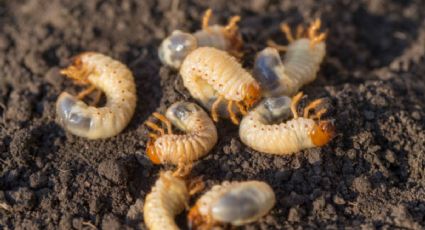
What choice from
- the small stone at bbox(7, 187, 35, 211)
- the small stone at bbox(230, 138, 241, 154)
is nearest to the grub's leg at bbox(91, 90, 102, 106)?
the small stone at bbox(7, 187, 35, 211)

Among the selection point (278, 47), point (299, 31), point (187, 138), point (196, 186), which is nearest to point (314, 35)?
point (299, 31)

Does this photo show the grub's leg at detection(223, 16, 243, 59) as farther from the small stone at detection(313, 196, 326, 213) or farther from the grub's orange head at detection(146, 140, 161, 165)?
the small stone at detection(313, 196, 326, 213)

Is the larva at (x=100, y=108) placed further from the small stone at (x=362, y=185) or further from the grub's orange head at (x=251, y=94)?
the small stone at (x=362, y=185)

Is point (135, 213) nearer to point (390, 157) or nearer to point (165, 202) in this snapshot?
point (165, 202)

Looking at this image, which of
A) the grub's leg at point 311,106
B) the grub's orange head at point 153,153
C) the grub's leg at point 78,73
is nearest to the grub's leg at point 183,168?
the grub's orange head at point 153,153

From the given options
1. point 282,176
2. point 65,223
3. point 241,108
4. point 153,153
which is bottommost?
point 65,223

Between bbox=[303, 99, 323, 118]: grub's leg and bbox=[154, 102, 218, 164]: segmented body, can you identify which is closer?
bbox=[154, 102, 218, 164]: segmented body
